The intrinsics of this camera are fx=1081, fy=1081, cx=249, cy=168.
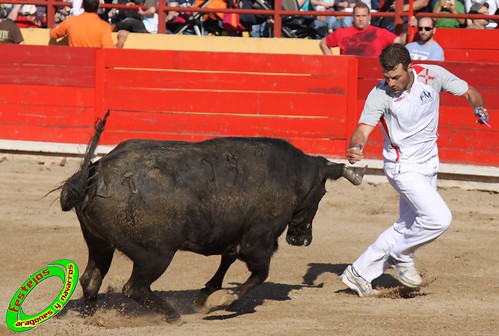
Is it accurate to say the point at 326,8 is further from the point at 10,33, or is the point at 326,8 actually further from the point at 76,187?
the point at 76,187

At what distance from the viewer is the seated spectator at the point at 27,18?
1384 centimetres

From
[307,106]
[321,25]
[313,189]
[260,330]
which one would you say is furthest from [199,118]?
[260,330]

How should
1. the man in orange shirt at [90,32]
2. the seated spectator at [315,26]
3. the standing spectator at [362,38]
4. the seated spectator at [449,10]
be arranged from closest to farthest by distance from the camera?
the standing spectator at [362,38]
the seated spectator at [449,10]
the man in orange shirt at [90,32]
the seated spectator at [315,26]

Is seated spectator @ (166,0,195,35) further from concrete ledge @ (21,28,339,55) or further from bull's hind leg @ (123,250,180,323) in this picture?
bull's hind leg @ (123,250,180,323)

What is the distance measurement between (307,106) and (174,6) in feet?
7.56

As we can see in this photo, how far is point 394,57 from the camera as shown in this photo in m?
6.59

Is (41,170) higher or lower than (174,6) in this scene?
lower

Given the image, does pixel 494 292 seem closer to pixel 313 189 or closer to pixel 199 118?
pixel 313 189

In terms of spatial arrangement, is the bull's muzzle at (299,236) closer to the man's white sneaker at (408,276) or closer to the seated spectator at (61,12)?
the man's white sneaker at (408,276)

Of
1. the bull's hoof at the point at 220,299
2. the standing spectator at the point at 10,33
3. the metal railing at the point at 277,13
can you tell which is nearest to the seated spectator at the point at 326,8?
A: the metal railing at the point at 277,13

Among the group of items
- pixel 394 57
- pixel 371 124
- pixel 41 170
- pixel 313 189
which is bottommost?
pixel 41 170

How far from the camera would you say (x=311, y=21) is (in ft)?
42.3

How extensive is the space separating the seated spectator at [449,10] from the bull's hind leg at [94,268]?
21.6 feet

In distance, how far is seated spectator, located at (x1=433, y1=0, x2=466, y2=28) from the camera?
39.1 ft
